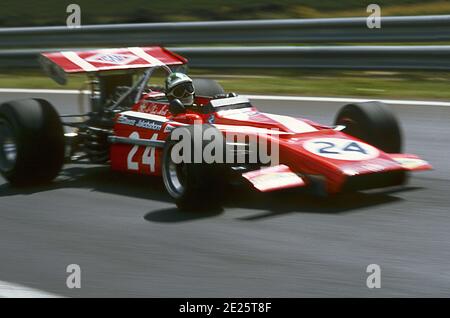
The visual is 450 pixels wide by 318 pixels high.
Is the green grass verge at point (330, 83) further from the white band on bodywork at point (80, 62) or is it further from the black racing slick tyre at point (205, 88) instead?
the white band on bodywork at point (80, 62)

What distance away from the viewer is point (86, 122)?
8180 millimetres

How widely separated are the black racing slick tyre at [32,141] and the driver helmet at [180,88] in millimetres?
971

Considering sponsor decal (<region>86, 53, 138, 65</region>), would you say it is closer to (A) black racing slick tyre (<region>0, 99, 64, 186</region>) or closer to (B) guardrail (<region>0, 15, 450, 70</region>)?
(A) black racing slick tyre (<region>0, 99, 64, 186</region>)

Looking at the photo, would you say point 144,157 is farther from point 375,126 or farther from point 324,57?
point 324,57

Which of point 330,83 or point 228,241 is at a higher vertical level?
point 330,83

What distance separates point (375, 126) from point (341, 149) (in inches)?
31.0

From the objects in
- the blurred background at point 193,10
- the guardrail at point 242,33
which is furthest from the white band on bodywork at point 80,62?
the blurred background at point 193,10

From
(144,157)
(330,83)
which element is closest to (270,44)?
(330,83)

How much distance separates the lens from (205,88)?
26.3ft

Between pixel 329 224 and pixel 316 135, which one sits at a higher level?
pixel 316 135

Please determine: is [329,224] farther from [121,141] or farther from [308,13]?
[308,13]

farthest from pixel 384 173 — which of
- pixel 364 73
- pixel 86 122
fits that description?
pixel 364 73

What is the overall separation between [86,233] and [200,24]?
301 inches
